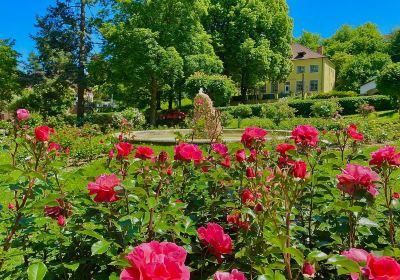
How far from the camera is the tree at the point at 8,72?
1003 inches

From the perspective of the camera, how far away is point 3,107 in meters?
28.5

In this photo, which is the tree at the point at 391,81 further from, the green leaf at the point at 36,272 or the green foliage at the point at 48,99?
the green leaf at the point at 36,272

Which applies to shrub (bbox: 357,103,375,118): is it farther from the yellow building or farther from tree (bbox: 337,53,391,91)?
tree (bbox: 337,53,391,91)

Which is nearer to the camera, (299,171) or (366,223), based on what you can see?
(299,171)

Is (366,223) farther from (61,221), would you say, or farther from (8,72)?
(8,72)

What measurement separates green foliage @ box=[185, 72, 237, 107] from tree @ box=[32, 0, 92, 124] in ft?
20.0

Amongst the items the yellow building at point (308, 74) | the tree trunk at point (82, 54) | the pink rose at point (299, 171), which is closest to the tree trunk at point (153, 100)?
the tree trunk at point (82, 54)

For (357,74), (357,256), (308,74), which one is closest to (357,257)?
(357,256)

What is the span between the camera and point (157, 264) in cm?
85

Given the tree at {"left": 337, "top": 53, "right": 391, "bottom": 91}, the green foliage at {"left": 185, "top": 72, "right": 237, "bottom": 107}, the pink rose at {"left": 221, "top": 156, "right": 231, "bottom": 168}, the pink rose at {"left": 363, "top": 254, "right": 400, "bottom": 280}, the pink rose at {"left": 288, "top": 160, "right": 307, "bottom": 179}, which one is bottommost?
the pink rose at {"left": 363, "top": 254, "right": 400, "bottom": 280}

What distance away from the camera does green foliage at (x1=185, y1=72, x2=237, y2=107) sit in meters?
22.2

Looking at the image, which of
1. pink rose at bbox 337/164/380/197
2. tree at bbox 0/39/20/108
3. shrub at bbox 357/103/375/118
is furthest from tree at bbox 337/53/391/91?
pink rose at bbox 337/164/380/197

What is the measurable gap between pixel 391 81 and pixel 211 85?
353 inches

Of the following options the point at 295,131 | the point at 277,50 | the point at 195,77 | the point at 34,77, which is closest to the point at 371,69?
the point at 277,50
